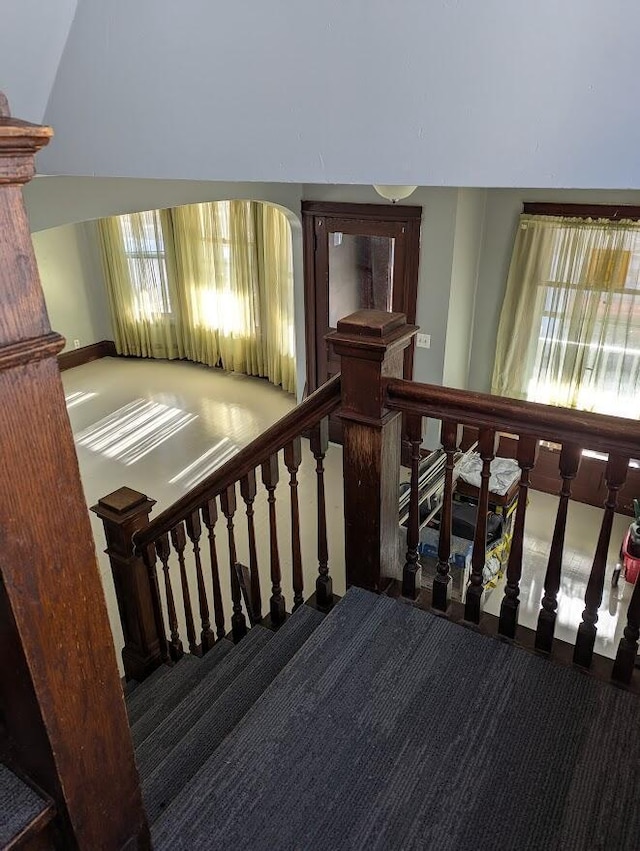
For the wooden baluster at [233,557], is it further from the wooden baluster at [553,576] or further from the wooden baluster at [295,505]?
the wooden baluster at [553,576]

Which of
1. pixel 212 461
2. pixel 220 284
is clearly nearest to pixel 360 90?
pixel 212 461

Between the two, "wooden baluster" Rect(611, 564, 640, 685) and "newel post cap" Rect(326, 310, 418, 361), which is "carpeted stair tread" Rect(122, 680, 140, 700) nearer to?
"newel post cap" Rect(326, 310, 418, 361)

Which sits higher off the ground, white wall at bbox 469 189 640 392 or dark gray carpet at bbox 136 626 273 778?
white wall at bbox 469 189 640 392

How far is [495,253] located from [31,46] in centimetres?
400

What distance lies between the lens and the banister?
1.68 m

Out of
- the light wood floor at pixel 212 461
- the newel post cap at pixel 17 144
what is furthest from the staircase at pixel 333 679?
the light wood floor at pixel 212 461

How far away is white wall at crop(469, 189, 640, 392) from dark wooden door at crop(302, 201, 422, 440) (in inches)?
25.2

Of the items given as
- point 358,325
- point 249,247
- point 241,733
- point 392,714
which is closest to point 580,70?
point 358,325

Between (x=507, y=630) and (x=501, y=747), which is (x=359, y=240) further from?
(x=501, y=747)

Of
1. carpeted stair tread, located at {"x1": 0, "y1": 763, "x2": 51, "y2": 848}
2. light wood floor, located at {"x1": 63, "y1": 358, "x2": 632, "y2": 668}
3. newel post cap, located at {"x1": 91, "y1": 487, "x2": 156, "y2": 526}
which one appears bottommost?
light wood floor, located at {"x1": 63, "y1": 358, "x2": 632, "y2": 668}

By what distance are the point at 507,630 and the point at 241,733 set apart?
2.37 ft

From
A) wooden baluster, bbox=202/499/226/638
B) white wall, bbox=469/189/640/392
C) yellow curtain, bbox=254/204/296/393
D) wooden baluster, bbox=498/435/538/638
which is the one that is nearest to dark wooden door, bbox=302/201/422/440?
white wall, bbox=469/189/640/392

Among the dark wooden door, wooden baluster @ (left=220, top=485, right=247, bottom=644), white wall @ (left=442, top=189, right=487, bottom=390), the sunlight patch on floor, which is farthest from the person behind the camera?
the sunlight patch on floor

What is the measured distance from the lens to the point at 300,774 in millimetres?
1271
